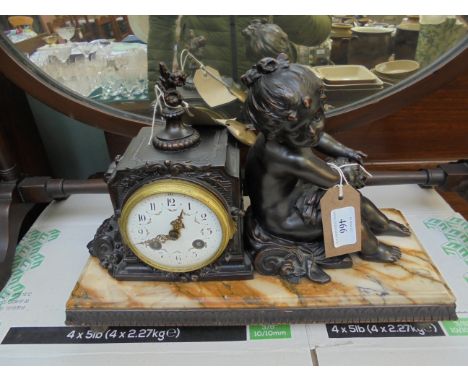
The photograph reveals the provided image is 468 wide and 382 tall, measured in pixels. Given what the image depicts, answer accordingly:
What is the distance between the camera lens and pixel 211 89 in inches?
36.4

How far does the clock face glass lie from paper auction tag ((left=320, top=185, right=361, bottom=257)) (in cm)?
21

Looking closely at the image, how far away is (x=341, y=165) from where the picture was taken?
0.75 meters

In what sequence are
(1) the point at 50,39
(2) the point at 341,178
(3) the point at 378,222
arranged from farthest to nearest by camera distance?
(1) the point at 50,39
(3) the point at 378,222
(2) the point at 341,178

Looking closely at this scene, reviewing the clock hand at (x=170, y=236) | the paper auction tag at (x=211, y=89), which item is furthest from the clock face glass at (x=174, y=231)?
the paper auction tag at (x=211, y=89)

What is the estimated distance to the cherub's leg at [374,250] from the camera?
2.60ft

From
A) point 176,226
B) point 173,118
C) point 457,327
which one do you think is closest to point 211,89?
point 173,118

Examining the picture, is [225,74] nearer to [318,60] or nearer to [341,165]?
[318,60]

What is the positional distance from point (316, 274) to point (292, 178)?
0.20 m

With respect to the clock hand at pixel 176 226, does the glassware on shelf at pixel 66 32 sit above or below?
above

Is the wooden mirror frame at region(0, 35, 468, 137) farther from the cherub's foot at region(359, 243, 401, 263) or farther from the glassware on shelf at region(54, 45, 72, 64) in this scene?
the cherub's foot at region(359, 243, 401, 263)

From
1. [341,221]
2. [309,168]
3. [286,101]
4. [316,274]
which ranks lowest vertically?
[316,274]

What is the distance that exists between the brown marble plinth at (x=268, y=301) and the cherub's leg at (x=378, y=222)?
0.13 meters

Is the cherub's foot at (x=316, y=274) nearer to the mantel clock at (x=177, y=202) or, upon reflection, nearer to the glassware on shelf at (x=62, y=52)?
the mantel clock at (x=177, y=202)

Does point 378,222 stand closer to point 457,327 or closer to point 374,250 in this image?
point 374,250
